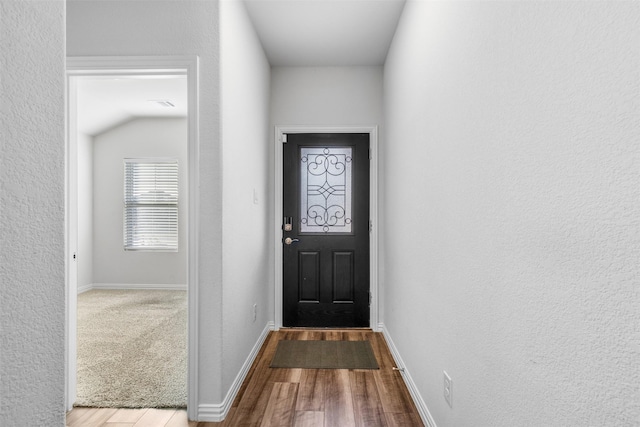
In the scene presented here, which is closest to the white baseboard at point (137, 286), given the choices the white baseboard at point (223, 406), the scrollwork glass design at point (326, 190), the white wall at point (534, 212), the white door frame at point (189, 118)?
the scrollwork glass design at point (326, 190)

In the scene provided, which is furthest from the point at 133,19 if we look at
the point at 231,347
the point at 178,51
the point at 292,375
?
the point at 292,375

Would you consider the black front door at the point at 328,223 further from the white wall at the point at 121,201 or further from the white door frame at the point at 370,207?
the white wall at the point at 121,201

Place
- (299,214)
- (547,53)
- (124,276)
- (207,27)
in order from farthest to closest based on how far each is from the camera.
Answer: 1. (124,276)
2. (299,214)
3. (207,27)
4. (547,53)

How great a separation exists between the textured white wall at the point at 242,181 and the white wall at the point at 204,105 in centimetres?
6

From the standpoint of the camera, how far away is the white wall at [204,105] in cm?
226

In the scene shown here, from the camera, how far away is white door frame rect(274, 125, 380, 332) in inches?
159

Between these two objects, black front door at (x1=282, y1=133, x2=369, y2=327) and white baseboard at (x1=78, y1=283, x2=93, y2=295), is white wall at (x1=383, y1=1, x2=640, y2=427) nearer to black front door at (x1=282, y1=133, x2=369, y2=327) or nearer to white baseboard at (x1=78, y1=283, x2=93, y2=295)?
black front door at (x1=282, y1=133, x2=369, y2=327)

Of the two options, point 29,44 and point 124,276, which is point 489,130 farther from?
point 124,276

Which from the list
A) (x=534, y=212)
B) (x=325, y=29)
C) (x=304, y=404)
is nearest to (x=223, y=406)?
(x=304, y=404)

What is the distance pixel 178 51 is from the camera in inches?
89.6

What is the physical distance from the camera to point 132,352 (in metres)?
3.37

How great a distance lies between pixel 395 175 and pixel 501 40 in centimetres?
202

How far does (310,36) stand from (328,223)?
1.70m

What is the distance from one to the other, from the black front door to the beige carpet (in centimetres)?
123
